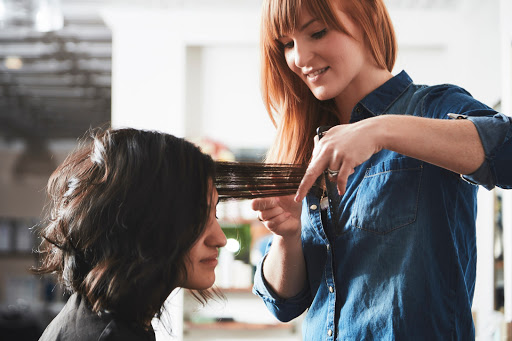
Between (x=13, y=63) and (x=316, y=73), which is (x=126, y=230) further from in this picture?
(x=13, y=63)

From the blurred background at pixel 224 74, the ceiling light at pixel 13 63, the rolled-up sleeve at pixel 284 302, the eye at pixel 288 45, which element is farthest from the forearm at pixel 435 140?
the ceiling light at pixel 13 63

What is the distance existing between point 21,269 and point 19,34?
222 inches

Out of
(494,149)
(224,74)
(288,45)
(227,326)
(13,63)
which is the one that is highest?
(13,63)

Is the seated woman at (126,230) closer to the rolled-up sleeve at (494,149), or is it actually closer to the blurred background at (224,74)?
the rolled-up sleeve at (494,149)

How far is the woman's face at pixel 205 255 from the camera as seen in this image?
1.16 meters

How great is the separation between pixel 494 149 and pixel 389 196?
236 mm

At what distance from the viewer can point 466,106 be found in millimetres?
1035

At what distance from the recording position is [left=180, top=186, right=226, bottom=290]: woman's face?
45.7 inches

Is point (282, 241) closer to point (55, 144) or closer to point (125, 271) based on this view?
point (125, 271)

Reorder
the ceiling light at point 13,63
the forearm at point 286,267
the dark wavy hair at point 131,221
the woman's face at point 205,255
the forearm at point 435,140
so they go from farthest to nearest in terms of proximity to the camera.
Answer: the ceiling light at point 13,63, the forearm at point 286,267, the woman's face at point 205,255, the dark wavy hair at point 131,221, the forearm at point 435,140

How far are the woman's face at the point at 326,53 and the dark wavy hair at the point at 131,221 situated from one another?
31 centimetres

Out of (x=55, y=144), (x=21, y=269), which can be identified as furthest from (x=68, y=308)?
(x=55, y=144)

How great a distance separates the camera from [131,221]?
3.44ft

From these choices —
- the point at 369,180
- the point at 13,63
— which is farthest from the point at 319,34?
the point at 13,63
